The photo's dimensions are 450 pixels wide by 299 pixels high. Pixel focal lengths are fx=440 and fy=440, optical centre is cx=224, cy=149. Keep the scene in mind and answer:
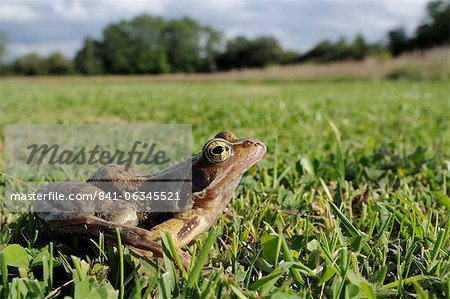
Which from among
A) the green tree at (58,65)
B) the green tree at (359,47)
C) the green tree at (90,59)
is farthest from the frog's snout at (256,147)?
the green tree at (58,65)

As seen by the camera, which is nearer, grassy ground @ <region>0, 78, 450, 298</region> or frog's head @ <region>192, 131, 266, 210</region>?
grassy ground @ <region>0, 78, 450, 298</region>

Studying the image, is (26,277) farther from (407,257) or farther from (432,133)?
(432,133)

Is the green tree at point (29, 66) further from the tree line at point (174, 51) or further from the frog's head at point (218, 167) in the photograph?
the frog's head at point (218, 167)

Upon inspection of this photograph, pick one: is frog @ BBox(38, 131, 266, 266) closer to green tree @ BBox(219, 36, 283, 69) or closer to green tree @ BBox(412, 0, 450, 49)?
green tree @ BBox(412, 0, 450, 49)

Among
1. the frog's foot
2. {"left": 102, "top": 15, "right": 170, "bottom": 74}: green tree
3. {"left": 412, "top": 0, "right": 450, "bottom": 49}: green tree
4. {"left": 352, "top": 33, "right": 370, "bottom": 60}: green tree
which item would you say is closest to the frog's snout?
the frog's foot

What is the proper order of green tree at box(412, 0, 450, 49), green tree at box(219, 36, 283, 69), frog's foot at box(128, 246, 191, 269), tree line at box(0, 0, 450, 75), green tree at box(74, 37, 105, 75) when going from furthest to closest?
green tree at box(219, 36, 283, 69) → green tree at box(74, 37, 105, 75) → tree line at box(0, 0, 450, 75) → green tree at box(412, 0, 450, 49) → frog's foot at box(128, 246, 191, 269)

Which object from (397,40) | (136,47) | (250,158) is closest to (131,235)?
(250,158)

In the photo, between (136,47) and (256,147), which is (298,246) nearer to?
(256,147)
